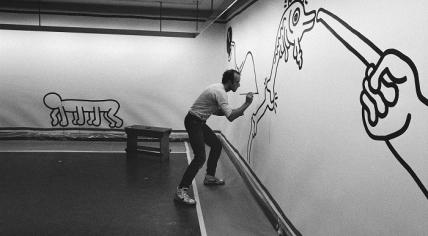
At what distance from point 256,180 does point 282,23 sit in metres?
1.91

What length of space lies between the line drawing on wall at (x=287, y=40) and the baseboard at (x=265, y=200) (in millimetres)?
762

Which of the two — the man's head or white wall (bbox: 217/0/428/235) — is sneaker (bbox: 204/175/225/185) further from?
the man's head

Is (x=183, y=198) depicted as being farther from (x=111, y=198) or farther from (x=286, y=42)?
(x=286, y=42)

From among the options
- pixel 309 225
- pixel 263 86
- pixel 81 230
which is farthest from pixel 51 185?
pixel 309 225

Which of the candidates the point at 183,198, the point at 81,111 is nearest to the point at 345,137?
the point at 183,198

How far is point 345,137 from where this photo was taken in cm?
228

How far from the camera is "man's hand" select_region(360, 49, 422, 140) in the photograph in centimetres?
172

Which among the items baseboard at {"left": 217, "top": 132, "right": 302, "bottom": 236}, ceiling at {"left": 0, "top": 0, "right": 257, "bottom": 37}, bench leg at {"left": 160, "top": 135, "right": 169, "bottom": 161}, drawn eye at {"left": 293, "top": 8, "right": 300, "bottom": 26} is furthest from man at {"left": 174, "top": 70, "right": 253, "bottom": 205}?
ceiling at {"left": 0, "top": 0, "right": 257, "bottom": 37}

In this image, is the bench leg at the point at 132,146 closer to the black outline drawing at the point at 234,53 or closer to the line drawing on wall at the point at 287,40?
the black outline drawing at the point at 234,53

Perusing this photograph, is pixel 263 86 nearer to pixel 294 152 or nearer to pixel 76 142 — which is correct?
pixel 294 152

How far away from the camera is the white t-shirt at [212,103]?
4.09 meters

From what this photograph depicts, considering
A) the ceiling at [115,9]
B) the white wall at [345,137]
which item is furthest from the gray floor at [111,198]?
the ceiling at [115,9]

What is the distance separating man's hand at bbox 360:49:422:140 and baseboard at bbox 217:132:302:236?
1.39m

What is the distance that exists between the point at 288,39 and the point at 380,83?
1.64 metres
